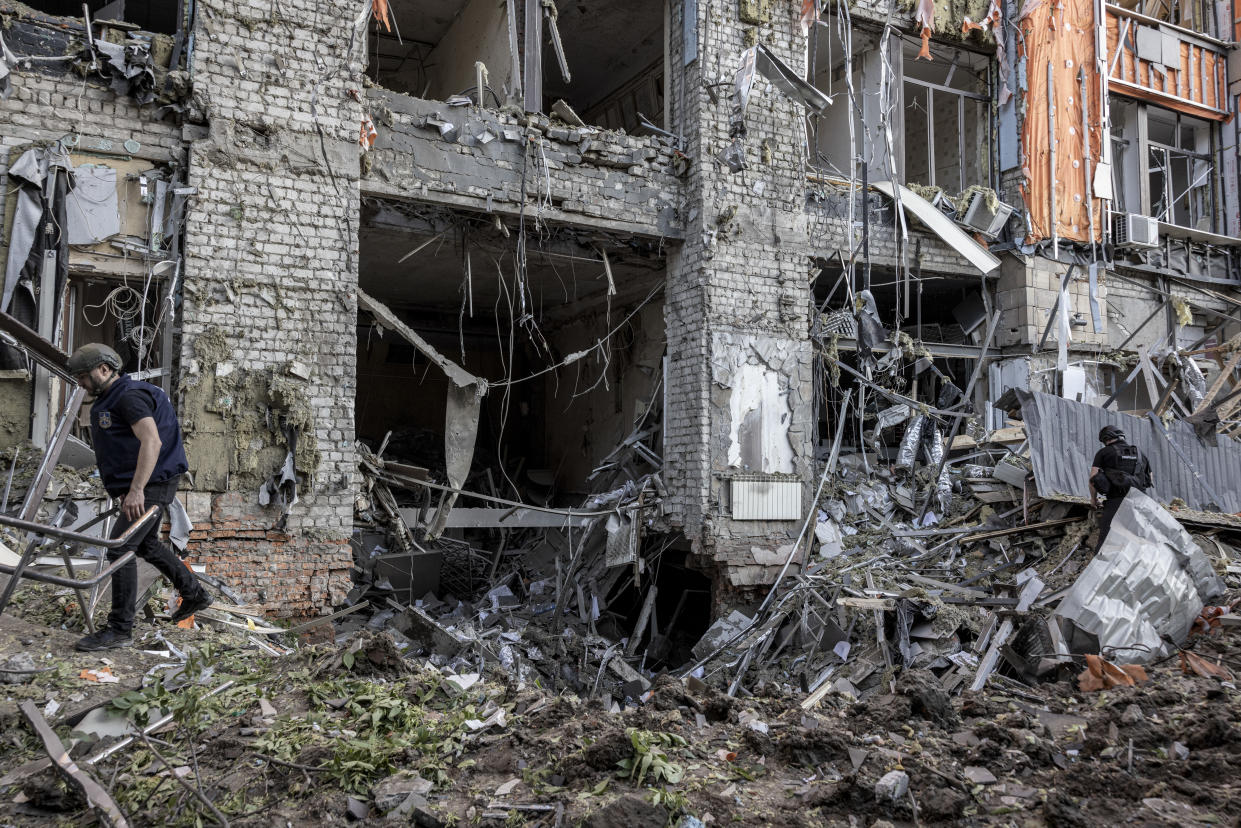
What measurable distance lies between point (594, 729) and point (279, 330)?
4.82 m

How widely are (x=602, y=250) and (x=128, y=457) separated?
582 cm

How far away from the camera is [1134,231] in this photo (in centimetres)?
1150

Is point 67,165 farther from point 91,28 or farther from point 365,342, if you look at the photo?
point 365,342

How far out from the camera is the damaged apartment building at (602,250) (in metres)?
7.02

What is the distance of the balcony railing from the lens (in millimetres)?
12164

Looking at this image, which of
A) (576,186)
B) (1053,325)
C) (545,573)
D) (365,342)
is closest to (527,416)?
(365,342)

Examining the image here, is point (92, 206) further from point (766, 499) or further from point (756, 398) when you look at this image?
point (766, 499)

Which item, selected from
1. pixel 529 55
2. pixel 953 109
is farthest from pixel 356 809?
pixel 953 109

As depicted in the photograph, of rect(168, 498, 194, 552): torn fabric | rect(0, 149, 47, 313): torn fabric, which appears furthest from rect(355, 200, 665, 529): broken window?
rect(0, 149, 47, 313): torn fabric

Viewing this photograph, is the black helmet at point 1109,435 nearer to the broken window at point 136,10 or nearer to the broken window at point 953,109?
the broken window at point 953,109

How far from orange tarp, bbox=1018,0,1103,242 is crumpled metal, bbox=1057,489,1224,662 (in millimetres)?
5882

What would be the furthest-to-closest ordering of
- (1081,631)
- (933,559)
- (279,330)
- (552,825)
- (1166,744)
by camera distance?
(933,559), (279,330), (1081,631), (1166,744), (552,825)

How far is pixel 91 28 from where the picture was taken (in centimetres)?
684

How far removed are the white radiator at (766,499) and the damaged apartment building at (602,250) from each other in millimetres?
42
